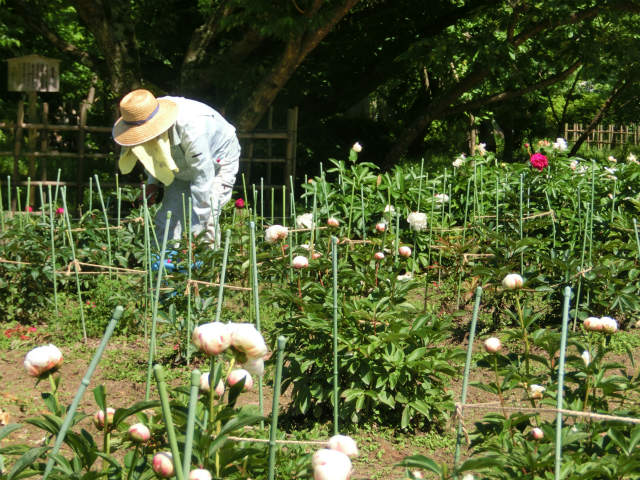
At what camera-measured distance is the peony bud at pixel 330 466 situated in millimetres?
1154

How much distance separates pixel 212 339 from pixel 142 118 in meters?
2.97

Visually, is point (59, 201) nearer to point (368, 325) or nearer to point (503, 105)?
point (368, 325)

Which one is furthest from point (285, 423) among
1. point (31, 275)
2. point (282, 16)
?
point (282, 16)

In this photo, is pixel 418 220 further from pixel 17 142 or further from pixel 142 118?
pixel 17 142

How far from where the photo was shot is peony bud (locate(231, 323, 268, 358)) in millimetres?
1377

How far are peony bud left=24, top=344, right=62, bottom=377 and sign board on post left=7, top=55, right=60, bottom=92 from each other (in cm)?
868

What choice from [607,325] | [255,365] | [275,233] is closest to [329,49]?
[275,233]

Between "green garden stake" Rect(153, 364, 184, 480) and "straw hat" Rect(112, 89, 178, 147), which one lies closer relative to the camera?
"green garden stake" Rect(153, 364, 184, 480)

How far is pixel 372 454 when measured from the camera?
8.67 ft

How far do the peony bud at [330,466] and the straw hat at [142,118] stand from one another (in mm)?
3114

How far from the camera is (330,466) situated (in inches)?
45.7

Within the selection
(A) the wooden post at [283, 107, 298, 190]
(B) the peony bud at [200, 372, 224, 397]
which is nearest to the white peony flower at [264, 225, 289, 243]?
(B) the peony bud at [200, 372, 224, 397]

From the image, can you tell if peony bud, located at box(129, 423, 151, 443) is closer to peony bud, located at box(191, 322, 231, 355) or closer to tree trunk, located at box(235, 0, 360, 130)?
peony bud, located at box(191, 322, 231, 355)

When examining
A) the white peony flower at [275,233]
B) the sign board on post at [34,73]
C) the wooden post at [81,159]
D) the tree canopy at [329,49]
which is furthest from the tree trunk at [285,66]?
the white peony flower at [275,233]
